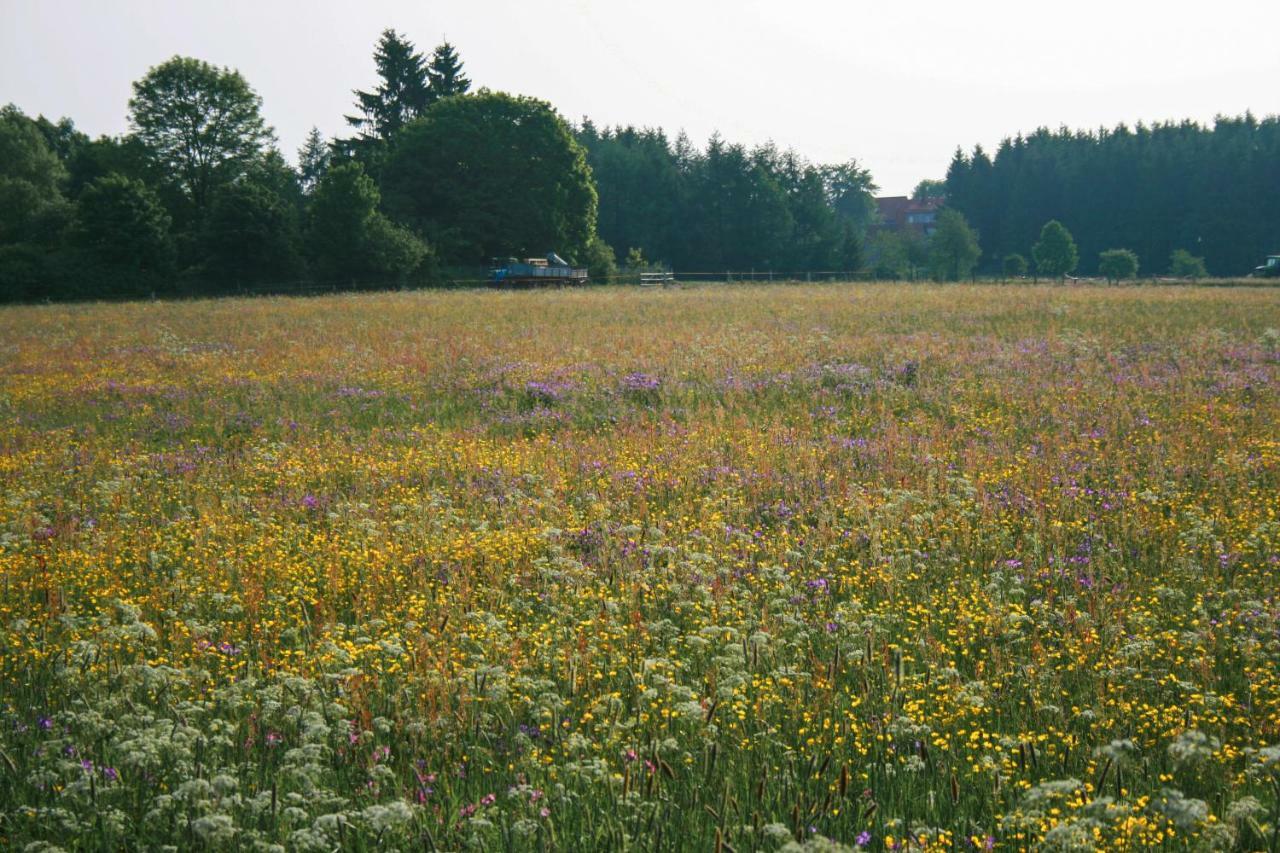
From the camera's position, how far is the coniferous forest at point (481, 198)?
5609 centimetres

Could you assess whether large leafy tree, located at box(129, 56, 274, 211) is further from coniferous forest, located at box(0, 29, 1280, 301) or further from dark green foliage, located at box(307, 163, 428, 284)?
dark green foliage, located at box(307, 163, 428, 284)

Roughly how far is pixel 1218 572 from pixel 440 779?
570 cm

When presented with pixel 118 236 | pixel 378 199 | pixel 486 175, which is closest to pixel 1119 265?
pixel 486 175

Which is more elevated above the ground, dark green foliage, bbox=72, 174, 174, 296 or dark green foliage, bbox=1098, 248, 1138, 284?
dark green foliage, bbox=72, 174, 174, 296

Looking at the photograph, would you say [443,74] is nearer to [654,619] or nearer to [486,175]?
[486,175]

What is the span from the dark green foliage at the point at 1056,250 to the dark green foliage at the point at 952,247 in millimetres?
6235

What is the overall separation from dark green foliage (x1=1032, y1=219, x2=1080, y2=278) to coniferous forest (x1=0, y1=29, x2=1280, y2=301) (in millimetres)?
1178

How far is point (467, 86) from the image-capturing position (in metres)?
83.8

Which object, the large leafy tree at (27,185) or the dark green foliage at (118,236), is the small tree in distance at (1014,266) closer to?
the dark green foliage at (118,236)

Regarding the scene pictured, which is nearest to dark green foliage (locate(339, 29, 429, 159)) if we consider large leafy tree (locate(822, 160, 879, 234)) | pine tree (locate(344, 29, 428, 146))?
pine tree (locate(344, 29, 428, 146))

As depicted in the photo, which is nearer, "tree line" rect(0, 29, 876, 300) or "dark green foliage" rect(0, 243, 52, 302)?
"dark green foliage" rect(0, 243, 52, 302)

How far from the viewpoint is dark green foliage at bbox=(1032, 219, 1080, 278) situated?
85.2m

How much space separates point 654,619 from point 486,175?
69129mm

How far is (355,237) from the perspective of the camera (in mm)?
55219
